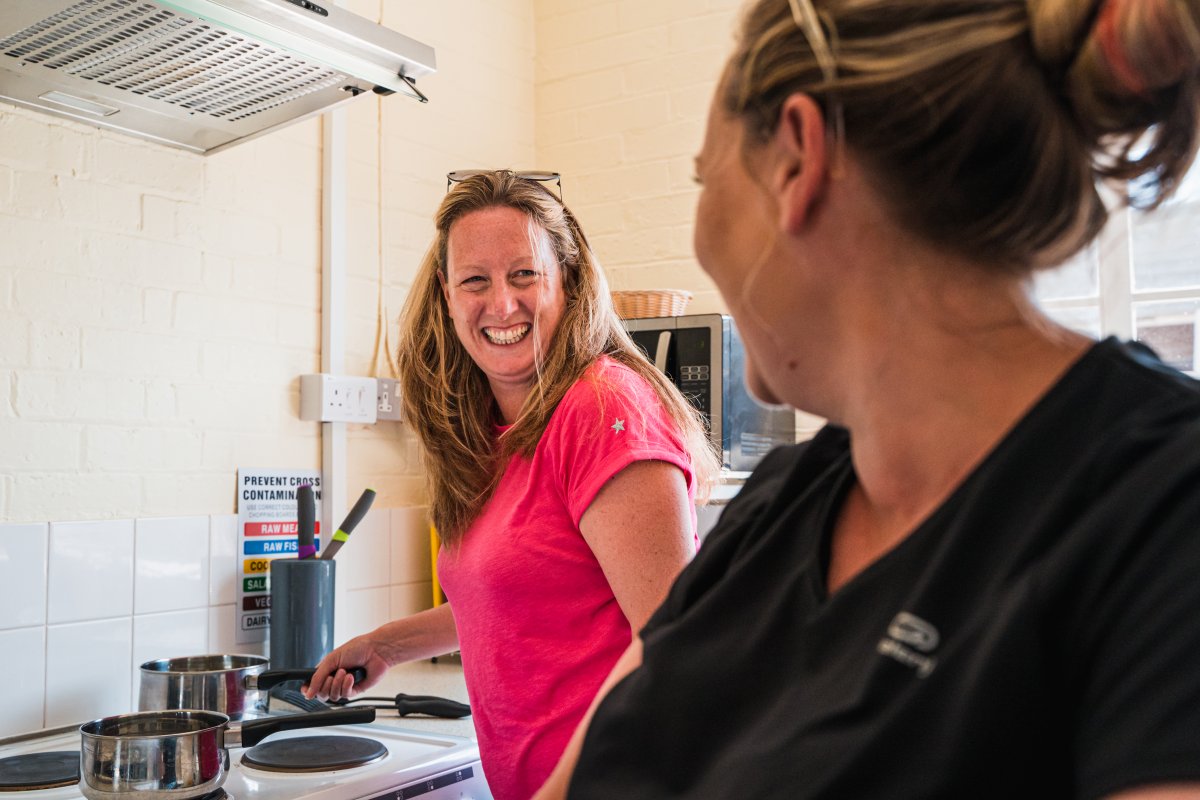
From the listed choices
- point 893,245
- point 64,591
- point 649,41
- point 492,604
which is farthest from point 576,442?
point 649,41

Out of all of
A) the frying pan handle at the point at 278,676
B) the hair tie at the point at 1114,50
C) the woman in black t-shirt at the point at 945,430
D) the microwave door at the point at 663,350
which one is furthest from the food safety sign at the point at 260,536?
the hair tie at the point at 1114,50

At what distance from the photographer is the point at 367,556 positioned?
242 cm

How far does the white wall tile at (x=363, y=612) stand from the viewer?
7.75ft

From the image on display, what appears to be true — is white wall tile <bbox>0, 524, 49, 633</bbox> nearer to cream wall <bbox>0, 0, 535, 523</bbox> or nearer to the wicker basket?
cream wall <bbox>0, 0, 535, 523</bbox>

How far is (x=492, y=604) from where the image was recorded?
139 cm

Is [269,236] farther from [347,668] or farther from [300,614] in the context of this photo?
[347,668]

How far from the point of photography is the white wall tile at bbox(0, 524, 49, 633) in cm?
175

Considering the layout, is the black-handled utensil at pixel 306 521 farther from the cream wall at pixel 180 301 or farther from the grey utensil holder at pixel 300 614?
the cream wall at pixel 180 301

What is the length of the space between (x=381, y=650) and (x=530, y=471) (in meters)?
0.49

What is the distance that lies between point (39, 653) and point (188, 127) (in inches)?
38.0

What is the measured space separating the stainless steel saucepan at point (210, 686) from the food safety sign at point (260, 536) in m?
0.26

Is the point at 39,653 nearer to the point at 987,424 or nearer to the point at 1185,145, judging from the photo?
the point at 987,424

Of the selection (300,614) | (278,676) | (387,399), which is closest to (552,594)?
(278,676)

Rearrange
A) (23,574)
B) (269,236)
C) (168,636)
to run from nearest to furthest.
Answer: (23,574) → (168,636) → (269,236)
